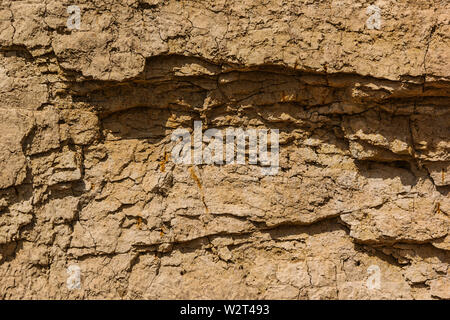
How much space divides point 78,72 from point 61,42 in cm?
19

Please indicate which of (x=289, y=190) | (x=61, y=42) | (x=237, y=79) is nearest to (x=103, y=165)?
(x=61, y=42)

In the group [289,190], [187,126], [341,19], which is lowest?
[289,190]

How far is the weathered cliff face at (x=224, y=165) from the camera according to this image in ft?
8.46

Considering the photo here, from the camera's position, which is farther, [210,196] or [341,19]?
[210,196]

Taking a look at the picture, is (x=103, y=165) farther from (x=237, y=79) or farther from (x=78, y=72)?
(x=237, y=79)

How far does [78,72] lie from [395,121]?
76.2 inches

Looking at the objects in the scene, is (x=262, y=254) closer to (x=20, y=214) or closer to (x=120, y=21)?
(x=20, y=214)

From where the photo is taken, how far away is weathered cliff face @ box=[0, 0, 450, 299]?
2.58 metres

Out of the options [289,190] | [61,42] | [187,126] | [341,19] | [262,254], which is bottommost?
[262,254]

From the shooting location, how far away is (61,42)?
101 inches

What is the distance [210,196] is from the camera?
2.82 meters

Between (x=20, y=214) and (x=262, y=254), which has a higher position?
(x=20, y=214)

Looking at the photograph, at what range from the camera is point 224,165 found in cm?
284

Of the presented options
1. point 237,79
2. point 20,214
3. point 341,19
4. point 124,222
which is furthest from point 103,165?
point 341,19
